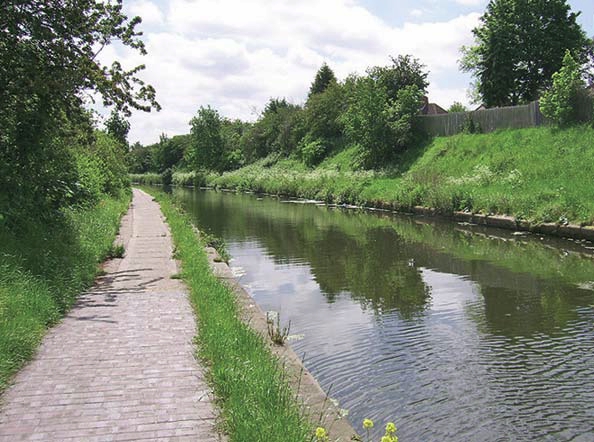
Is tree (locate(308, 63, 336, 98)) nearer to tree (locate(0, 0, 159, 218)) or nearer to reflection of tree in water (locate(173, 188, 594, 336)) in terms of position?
reflection of tree in water (locate(173, 188, 594, 336))

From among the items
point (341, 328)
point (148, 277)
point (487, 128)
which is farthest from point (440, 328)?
point (487, 128)

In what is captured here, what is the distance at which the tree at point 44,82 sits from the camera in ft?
35.0

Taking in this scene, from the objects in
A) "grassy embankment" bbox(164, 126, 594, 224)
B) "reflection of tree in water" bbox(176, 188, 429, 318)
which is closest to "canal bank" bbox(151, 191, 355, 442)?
"reflection of tree in water" bbox(176, 188, 429, 318)

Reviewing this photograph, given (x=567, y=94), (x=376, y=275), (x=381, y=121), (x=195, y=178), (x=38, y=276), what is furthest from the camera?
(x=195, y=178)

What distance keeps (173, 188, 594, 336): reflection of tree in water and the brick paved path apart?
4.03m

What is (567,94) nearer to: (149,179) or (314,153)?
(314,153)

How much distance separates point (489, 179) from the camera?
2483 centimetres

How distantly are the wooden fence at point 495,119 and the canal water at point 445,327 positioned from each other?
1051 cm

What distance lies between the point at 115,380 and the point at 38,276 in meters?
3.90

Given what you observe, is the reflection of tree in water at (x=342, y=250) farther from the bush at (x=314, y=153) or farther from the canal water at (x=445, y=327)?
the bush at (x=314, y=153)

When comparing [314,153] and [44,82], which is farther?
[314,153]

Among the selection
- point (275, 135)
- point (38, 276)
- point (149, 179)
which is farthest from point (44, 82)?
point (149, 179)

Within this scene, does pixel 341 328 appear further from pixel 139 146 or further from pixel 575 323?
pixel 139 146

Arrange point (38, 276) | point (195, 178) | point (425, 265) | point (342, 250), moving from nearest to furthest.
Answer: point (38, 276), point (425, 265), point (342, 250), point (195, 178)
